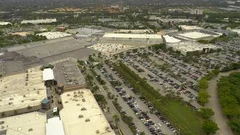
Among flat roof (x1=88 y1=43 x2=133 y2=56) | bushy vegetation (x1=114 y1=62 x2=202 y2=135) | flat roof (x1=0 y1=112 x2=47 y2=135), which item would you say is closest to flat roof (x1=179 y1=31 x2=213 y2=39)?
flat roof (x1=88 y1=43 x2=133 y2=56)

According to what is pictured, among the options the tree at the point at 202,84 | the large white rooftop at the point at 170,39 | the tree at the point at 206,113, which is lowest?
the tree at the point at 206,113

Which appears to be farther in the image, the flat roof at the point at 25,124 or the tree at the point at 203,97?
the tree at the point at 203,97

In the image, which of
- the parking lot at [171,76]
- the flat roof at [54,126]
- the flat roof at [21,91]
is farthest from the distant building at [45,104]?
the parking lot at [171,76]

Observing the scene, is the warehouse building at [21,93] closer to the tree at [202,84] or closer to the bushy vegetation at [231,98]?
the tree at [202,84]

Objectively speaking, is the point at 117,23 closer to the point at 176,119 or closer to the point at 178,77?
the point at 178,77

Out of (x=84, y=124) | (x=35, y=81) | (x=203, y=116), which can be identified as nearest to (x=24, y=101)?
(x=35, y=81)

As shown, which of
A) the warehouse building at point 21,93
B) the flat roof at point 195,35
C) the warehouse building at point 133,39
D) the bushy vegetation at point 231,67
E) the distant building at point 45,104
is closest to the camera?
the warehouse building at point 21,93

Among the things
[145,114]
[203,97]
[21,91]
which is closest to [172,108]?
[145,114]

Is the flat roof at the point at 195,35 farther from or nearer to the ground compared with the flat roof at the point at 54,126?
farther from the ground
